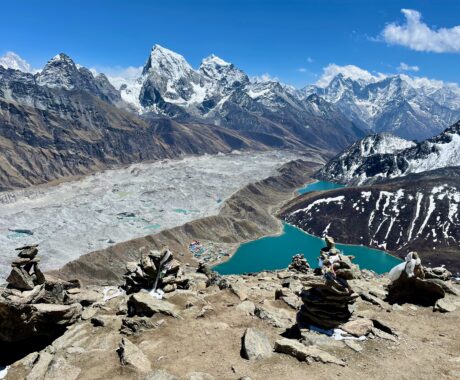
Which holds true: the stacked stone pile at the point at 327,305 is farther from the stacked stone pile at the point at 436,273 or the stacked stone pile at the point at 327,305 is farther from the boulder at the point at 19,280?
the boulder at the point at 19,280

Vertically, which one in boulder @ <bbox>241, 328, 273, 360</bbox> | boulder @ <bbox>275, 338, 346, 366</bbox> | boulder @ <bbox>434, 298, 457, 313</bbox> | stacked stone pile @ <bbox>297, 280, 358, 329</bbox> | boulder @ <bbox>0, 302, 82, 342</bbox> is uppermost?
boulder @ <bbox>434, 298, 457, 313</bbox>

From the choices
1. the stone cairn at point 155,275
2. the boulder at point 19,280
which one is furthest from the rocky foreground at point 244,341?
the boulder at point 19,280

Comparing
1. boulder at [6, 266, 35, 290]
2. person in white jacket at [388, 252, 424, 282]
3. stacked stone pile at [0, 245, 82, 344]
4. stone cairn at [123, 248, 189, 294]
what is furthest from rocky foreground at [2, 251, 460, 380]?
boulder at [6, 266, 35, 290]

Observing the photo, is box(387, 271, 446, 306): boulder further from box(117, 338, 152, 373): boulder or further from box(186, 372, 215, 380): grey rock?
box(117, 338, 152, 373): boulder

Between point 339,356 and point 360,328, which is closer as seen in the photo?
point 339,356

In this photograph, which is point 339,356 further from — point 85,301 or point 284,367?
point 85,301

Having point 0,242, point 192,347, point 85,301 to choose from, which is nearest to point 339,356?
point 192,347
